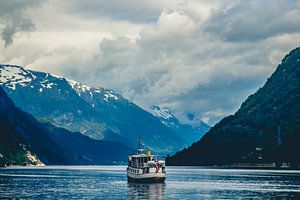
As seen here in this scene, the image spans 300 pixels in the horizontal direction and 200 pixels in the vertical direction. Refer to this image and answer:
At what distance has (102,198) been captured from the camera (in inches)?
7407

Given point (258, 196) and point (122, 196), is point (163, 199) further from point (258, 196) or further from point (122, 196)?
point (258, 196)

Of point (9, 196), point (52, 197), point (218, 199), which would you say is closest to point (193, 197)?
point (218, 199)

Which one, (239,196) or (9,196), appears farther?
(239,196)

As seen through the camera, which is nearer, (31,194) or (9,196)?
(9,196)

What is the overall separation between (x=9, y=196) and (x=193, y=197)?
51.5m

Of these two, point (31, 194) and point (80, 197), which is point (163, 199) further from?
point (31, 194)

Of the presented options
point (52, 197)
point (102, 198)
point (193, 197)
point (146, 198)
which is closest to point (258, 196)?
point (193, 197)

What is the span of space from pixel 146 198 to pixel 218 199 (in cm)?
1989

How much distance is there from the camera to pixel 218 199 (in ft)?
615

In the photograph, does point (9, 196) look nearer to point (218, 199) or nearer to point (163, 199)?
point (163, 199)

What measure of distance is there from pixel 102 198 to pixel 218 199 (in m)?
32.1

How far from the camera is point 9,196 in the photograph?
186m

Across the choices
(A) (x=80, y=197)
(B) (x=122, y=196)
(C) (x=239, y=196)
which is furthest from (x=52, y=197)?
(C) (x=239, y=196)

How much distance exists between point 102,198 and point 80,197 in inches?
269
